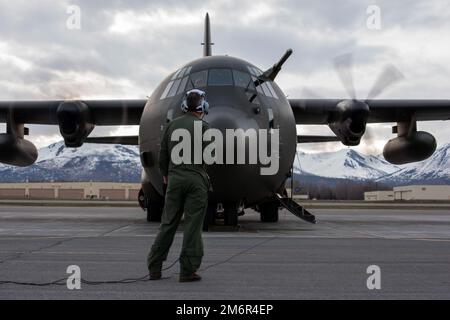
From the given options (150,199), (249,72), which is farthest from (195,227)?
(150,199)

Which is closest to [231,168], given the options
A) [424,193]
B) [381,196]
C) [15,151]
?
[15,151]

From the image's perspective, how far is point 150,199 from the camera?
53.9 feet

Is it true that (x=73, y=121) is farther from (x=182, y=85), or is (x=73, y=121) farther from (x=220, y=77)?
(x=220, y=77)

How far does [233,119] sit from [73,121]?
814 cm

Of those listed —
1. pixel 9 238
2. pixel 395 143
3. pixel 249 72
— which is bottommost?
pixel 9 238

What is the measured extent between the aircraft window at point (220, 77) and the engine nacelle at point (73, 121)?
251 inches

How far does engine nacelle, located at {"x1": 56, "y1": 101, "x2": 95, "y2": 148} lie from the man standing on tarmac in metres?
12.1

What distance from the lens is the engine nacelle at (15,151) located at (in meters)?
19.1

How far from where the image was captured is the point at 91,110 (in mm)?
19469

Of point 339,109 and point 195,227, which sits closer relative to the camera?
point 195,227

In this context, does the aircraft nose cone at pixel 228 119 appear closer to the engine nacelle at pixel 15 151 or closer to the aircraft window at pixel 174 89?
the aircraft window at pixel 174 89

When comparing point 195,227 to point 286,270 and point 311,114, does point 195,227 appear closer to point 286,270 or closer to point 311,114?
point 286,270
